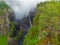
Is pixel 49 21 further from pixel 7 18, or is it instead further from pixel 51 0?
pixel 7 18

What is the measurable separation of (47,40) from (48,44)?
14 cm

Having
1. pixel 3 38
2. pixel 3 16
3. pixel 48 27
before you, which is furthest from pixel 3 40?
pixel 48 27

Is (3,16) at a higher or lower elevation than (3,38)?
higher

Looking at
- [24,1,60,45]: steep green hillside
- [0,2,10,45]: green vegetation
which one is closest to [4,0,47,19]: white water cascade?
[0,2,10,45]: green vegetation

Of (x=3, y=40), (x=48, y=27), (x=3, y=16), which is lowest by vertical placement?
(x=3, y=40)

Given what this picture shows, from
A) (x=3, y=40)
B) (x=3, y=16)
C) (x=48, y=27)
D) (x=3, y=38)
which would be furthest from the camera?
(x=3, y=16)

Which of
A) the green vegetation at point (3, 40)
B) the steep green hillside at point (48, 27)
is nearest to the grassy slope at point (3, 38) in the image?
the green vegetation at point (3, 40)

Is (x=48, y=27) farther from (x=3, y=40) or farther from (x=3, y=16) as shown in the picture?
(x=3, y=16)

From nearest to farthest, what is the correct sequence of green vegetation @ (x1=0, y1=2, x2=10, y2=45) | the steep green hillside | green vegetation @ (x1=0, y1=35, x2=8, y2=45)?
1. the steep green hillside
2. green vegetation @ (x1=0, y1=35, x2=8, y2=45)
3. green vegetation @ (x1=0, y1=2, x2=10, y2=45)

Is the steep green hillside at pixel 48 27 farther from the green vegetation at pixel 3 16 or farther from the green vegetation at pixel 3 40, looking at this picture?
the green vegetation at pixel 3 16

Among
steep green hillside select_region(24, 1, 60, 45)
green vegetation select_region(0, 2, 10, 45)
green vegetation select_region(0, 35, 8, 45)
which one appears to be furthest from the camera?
green vegetation select_region(0, 2, 10, 45)

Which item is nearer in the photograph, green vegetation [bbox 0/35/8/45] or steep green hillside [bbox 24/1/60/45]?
steep green hillside [bbox 24/1/60/45]

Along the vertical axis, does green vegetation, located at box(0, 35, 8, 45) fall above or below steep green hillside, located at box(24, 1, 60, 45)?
below

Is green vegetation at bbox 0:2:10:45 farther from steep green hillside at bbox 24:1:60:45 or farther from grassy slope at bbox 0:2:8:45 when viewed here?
steep green hillside at bbox 24:1:60:45
